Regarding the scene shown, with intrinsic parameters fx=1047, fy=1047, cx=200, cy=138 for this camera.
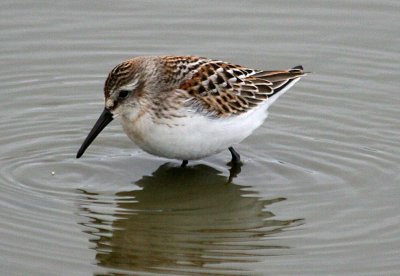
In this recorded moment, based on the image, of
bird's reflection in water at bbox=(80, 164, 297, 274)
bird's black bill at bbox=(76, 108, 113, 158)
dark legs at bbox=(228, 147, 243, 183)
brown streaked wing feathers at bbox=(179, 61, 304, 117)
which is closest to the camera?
bird's reflection in water at bbox=(80, 164, 297, 274)

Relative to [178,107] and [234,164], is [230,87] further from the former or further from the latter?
[178,107]

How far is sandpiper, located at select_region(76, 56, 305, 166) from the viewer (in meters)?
11.3

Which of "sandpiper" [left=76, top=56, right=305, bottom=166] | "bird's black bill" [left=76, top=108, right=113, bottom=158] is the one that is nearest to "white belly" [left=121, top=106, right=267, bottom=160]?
"sandpiper" [left=76, top=56, right=305, bottom=166]

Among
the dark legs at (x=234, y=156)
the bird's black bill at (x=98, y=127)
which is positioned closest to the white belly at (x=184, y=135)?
the bird's black bill at (x=98, y=127)

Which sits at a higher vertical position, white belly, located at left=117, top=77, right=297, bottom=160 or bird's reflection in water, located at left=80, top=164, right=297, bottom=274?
white belly, located at left=117, top=77, right=297, bottom=160

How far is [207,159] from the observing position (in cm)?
1286

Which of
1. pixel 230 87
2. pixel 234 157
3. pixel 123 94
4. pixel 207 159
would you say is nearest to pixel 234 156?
pixel 234 157

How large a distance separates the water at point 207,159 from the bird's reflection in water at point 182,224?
0.08ft

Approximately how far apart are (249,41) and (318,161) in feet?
12.4

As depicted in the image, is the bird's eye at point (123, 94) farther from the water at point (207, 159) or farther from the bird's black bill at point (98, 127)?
the water at point (207, 159)

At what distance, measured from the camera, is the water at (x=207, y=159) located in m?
10.1

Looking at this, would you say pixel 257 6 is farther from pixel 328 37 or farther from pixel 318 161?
pixel 318 161

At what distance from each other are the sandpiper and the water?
0.59m

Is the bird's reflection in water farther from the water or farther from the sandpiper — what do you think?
the sandpiper
